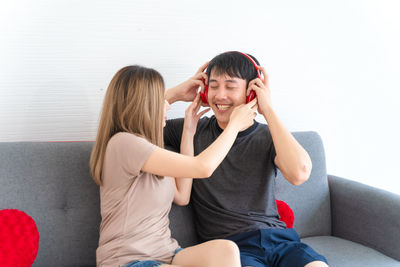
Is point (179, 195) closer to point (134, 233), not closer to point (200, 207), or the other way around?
point (200, 207)

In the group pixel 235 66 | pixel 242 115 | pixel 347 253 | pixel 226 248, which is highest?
pixel 235 66

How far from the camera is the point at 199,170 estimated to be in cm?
120

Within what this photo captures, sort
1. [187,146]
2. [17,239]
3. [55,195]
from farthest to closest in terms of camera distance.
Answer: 1. [187,146]
2. [55,195]
3. [17,239]

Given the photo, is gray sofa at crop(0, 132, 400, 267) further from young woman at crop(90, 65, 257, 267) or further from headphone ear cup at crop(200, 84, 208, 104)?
headphone ear cup at crop(200, 84, 208, 104)

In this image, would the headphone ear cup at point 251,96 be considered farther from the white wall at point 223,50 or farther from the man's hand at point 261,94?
the white wall at point 223,50

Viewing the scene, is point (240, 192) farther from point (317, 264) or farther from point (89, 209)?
point (89, 209)

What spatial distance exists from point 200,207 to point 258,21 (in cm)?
109

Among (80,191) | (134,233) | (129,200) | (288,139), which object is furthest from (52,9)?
(288,139)

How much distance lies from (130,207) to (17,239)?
0.45 meters

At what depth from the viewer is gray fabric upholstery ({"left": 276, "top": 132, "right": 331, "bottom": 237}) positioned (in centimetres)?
183

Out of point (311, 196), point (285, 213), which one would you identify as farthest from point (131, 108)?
point (311, 196)

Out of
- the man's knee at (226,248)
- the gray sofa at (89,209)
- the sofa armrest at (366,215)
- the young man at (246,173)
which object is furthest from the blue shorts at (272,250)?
the sofa armrest at (366,215)

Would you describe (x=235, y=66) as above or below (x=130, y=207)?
above

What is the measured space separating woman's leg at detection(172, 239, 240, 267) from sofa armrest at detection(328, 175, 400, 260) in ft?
2.91
